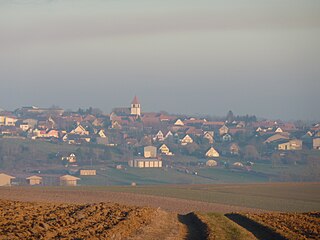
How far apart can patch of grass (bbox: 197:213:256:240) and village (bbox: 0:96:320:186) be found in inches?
2010

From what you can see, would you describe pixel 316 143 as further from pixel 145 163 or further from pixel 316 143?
pixel 145 163

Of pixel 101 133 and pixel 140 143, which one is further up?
pixel 101 133

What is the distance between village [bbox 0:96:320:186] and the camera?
4200 inches

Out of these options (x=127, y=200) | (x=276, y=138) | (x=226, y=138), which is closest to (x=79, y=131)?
(x=226, y=138)

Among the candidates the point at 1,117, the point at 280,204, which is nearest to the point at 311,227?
the point at 280,204

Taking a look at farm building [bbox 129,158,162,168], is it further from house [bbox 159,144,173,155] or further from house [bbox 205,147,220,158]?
house [bbox 159,144,173,155]

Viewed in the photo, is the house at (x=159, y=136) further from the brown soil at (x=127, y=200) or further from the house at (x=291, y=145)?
the brown soil at (x=127, y=200)

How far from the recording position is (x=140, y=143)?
144500 millimetres

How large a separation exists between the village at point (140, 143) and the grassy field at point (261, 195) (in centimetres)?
2122

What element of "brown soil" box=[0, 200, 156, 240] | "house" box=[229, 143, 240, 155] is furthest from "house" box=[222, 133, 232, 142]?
"brown soil" box=[0, 200, 156, 240]

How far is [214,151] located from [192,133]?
117 ft

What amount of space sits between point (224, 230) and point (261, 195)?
35113mm

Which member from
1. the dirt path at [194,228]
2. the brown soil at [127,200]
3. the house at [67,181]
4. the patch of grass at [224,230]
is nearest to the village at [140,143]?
the house at [67,181]

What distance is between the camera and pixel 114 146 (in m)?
135
